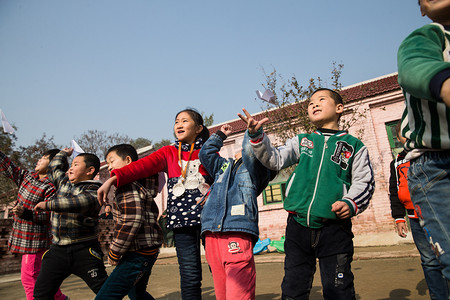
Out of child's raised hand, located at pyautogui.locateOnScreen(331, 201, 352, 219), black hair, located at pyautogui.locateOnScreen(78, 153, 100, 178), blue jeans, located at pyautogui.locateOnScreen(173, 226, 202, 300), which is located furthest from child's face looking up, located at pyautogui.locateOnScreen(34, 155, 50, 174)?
child's raised hand, located at pyautogui.locateOnScreen(331, 201, 352, 219)

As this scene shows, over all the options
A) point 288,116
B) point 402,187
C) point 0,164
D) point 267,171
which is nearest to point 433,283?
point 402,187

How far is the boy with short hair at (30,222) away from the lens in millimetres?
3697

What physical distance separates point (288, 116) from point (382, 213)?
14.2 feet

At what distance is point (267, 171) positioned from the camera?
98.8 inches

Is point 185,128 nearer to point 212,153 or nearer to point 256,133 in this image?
point 212,153

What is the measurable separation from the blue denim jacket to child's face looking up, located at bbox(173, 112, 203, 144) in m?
0.60

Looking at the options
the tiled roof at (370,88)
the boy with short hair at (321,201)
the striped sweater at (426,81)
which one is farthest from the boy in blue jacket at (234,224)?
the tiled roof at (370,88)

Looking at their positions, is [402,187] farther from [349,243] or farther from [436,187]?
[436,187]

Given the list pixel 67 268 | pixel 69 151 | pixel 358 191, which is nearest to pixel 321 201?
pixel 358 191

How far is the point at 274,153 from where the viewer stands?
7.27 feet

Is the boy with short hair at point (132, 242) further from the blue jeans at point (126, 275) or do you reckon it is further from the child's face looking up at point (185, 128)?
the child's face looking up at point (185, 128)

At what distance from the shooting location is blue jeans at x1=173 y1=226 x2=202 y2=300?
2.64 metres

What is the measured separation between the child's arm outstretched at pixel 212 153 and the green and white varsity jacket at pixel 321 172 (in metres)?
0.61

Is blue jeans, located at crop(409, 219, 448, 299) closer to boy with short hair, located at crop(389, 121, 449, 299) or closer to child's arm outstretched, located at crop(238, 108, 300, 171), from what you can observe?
boy with short hair, located at crop(389, 121, 449, 299)
